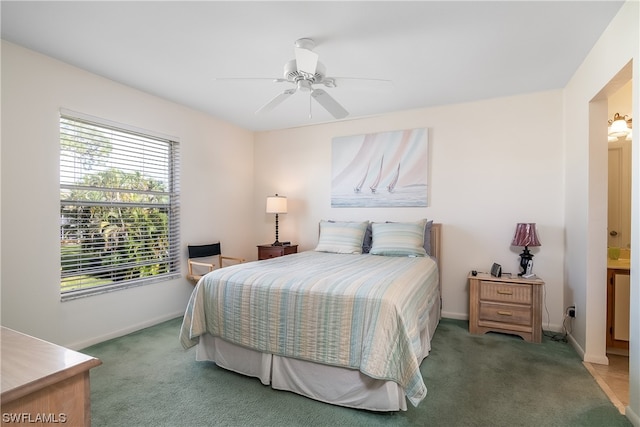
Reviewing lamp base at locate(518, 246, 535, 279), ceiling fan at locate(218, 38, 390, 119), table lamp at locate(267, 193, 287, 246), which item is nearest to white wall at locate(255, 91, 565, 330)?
lamp base at locate(518, 246, 535, 279)

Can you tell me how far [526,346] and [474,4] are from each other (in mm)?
2852

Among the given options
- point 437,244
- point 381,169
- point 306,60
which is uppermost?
point 306,60

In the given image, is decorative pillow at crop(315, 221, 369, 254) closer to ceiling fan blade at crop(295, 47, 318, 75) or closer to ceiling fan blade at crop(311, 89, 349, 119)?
ceiling fan blade at crop(311, 89, 349, 119)

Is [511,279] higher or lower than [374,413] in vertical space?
higher

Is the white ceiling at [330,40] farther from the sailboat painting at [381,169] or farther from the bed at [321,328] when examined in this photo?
the bed at [321,328]

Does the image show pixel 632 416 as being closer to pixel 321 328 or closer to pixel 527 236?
pixel 527 236

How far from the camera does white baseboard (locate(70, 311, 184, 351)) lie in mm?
2943

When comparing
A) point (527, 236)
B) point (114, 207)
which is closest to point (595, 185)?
point (527, 236)

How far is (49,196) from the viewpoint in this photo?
2746mm

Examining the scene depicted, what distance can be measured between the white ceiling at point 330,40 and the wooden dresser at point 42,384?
2073mm

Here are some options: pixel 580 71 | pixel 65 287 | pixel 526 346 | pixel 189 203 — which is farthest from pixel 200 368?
pixel 580 71

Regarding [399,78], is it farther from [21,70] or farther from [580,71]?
[21,70]

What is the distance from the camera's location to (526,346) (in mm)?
2971

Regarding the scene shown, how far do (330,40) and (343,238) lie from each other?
215 cm
